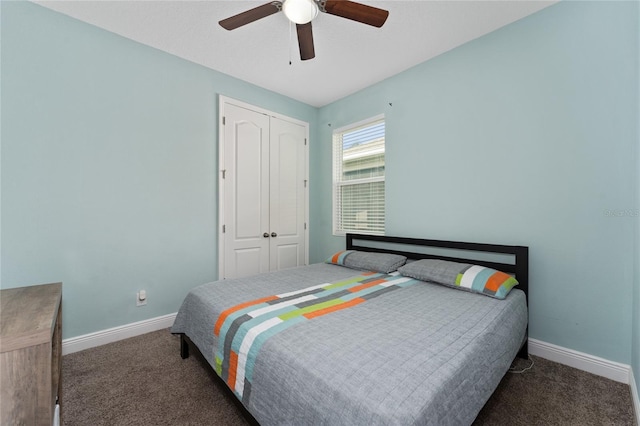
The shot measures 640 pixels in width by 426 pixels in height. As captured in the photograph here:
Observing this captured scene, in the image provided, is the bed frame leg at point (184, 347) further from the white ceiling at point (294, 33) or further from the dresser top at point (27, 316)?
the white ceiling at point (294, 33)

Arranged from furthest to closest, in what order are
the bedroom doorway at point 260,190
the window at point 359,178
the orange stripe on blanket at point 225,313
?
the window at point 359,178 → the bedroom doorway at point 260,190 → the orange stripe on blanket at point 225,313

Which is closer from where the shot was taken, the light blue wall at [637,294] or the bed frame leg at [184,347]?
the light blue wall at [637,294]

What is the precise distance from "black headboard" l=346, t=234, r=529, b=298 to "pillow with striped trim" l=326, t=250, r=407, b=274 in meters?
0.25

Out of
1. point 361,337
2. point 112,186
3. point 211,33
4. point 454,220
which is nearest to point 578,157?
point 454,220

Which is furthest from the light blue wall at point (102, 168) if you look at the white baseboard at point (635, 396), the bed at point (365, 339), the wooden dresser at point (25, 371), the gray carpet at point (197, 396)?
the white baseboard at point (635, 396)

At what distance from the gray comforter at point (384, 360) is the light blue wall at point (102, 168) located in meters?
1.14

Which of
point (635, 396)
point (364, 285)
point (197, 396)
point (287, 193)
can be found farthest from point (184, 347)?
point (635, 396)

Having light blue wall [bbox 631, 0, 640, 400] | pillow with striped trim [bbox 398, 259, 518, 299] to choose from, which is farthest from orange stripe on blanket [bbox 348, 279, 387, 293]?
light blue wall [bbox 631, 0, 640, 400]

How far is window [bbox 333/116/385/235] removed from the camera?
334cm

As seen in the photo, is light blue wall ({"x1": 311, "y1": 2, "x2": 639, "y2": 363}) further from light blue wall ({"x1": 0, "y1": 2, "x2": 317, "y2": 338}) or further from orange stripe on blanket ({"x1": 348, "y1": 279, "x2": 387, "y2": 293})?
light blue wall ({"x1": 0, "y1": 2, "x2": 317, "y2": 338})

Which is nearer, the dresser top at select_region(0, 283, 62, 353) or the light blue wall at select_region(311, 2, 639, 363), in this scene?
the dresser top at select_region(0, 283, 62, 353)

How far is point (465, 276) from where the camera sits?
6.82ft

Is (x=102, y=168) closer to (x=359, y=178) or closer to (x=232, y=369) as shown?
(x=232, y=369)

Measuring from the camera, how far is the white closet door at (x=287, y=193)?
3.58 m
